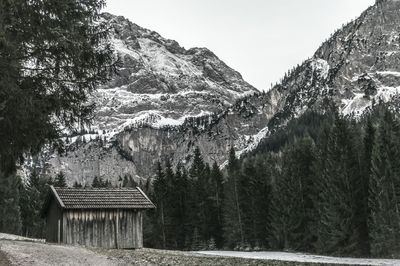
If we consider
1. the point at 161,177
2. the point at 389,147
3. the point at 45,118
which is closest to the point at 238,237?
the point at 161,177

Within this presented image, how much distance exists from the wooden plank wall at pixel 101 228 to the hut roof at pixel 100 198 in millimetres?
712

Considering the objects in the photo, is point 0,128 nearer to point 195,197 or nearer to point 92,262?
point 92,262

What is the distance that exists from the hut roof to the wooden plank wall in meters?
0.71

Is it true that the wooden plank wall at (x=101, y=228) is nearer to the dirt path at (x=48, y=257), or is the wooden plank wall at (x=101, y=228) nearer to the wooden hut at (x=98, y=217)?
the wooden hut at (x=98, y=217)

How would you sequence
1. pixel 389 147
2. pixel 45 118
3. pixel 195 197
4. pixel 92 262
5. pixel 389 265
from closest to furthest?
pixel 45 118, pixel 92 262, pixel 389 265, pixel 389 147, pixel 195 197

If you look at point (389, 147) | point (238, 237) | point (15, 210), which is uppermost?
point (389, 147)

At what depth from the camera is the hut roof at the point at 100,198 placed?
31.4 m

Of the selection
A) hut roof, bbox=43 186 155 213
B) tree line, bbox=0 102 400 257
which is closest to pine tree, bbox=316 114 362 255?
tree line, bbox=0 102 400 257

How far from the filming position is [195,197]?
66.9m

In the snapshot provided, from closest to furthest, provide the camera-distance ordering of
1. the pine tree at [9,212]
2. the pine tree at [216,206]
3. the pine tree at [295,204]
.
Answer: the pine tree at [295,204] → the pine tree at [9,212] → the pine tree at [216,206]

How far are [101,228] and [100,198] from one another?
2107mm

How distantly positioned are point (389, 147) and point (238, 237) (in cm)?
2480

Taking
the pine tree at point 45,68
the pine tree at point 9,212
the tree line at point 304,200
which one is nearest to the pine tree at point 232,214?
the tree line at point 304,200

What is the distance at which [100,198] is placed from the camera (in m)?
32.3
